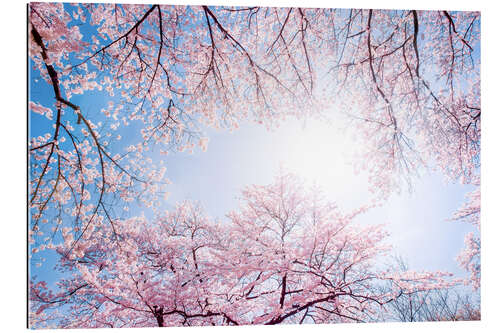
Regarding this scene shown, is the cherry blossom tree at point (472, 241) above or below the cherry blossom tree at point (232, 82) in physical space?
below

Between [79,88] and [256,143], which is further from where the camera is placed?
[256,143]

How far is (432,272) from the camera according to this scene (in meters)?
2.02

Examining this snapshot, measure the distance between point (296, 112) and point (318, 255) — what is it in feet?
3.54

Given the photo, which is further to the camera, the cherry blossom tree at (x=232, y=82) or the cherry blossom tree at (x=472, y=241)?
the cherry blossom tree at (x=472, y=241)

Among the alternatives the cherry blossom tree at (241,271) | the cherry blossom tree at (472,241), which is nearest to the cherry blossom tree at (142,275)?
the cherry blossom tree at (241,271)

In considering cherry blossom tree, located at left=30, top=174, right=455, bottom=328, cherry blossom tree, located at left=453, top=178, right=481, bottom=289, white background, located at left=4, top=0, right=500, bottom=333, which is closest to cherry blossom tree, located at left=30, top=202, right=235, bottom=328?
cherry blossom tree, located at left=30, top=174, right=455, bottom=328

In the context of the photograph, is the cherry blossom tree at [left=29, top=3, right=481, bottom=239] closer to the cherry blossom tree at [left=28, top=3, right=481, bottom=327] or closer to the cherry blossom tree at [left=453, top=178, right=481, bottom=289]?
the cherry blossom tree at [left=28, top=3, right=481, bottom=327]
